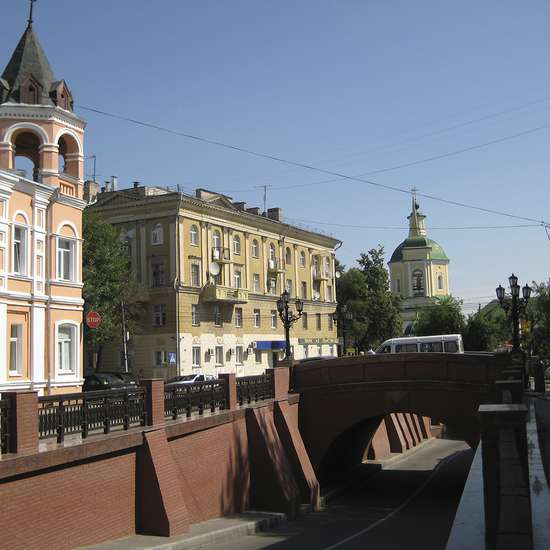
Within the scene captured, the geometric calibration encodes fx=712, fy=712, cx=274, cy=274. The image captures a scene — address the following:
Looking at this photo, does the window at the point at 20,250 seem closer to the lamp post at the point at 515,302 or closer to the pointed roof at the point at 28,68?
the pointed roof at the point at 28,68

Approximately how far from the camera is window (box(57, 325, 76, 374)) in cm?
2458

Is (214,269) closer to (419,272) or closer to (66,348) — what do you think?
(66,348)

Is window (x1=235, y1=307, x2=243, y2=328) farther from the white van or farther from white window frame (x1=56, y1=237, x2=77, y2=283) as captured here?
white window frame (x1=56, y1=237, x2=77, y2=283)

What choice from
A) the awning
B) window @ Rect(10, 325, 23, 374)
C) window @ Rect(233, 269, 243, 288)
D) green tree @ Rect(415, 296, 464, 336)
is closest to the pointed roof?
window @ Rect(10, 325, 23, 374)

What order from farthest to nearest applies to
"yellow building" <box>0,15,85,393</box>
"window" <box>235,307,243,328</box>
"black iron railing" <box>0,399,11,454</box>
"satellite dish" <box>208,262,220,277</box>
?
1. "window" <box>235,307,243,328</box>
2. "satellite dish" <box>208,262,220,277</box>
3. "yellow building" <box>0,15,85,393</box>
4. "black iron railing" <box>0,399,11,454</box>

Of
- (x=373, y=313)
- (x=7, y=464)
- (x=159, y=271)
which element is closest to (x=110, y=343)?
(x=159, y=271)

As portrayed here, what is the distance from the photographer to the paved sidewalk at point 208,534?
14.0m

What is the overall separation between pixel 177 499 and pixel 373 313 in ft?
174

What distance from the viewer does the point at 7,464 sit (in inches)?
442

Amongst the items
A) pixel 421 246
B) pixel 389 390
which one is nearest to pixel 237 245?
pixel 389 390

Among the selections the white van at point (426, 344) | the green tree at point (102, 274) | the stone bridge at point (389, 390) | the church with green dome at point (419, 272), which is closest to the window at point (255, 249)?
the green tree at point (102, 274)

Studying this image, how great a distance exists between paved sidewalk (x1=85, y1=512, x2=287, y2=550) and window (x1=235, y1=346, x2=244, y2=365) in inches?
1086

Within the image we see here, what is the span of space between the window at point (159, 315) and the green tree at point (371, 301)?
24.9 m

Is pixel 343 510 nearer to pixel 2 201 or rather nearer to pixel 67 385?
pixel 67 385
